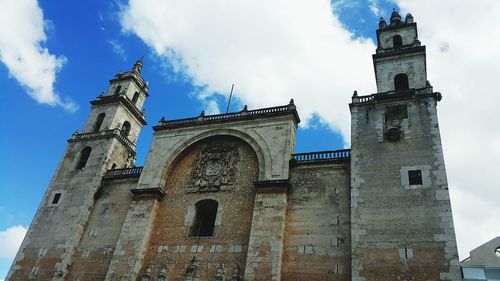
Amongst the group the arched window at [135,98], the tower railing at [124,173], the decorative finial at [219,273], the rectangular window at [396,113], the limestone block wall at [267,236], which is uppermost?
the arched window at [135,98]

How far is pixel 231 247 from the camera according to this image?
1855cm

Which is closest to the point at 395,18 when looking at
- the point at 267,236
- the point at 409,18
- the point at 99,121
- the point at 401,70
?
the point at 409,18

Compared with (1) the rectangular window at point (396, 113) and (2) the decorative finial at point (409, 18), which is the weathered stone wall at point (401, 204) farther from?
(2) the decorative finial at point (409, 18)

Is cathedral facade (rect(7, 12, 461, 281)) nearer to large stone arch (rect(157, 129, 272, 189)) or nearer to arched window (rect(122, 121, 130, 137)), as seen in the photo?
large stone arch (rect(157, 129, 272, 189))

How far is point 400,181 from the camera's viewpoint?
56.5 feet

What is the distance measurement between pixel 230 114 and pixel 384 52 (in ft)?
30.1

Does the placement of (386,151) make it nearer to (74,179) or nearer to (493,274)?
(493,274)

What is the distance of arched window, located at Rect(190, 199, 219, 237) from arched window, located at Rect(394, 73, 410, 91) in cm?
1122

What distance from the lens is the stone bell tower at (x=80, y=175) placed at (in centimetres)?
2181

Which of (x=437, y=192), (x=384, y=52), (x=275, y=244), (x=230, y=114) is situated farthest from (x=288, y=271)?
(x=384, y=52)

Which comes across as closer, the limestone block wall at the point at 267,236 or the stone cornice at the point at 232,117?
the limestone block wall at the point at 267,236

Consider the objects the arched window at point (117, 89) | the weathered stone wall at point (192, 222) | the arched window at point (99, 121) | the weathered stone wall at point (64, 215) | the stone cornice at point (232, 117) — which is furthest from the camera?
the arched window at point (117, 89)

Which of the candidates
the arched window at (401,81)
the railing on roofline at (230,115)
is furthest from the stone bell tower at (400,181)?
the railing on roofline at (230,115)

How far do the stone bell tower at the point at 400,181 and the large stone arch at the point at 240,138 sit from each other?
4255 millimetres
